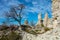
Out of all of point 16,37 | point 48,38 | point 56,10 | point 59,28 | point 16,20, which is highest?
point 56,10

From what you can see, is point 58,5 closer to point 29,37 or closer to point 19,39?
point 29,37

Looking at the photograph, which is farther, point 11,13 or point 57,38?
point 11,13

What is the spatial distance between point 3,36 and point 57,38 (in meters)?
6.34

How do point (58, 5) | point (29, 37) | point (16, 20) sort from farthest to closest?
point (16, 20)
point (29, 37)
point (58, 5)

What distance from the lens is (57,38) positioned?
1030 cm

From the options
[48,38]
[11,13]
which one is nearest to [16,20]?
[11,13]

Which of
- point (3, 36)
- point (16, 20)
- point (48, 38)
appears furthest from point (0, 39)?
point (16, 20)

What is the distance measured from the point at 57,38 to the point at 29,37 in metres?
3.23

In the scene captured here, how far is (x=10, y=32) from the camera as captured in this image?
15.1 meters

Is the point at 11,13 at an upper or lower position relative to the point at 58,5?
lower

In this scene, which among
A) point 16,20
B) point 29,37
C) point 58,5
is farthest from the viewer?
point 16,20

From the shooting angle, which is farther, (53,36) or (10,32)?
(10,32)

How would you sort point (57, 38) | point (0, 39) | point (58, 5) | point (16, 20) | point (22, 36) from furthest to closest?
point (16, 20), point (0, 39), point (22, 36), point (58, 5), point (57, 38)

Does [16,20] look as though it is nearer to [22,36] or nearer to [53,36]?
[22,36]
